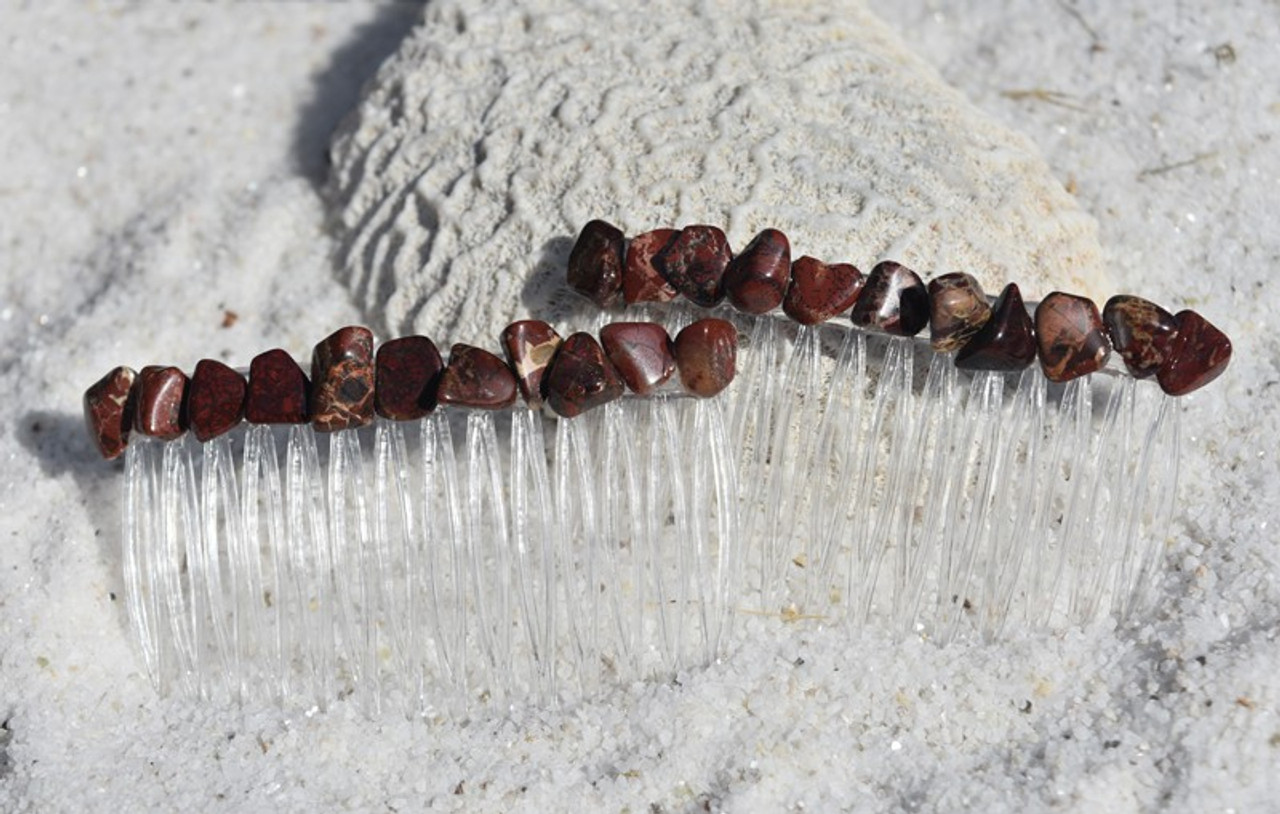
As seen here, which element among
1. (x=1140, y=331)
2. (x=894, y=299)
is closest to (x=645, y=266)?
(x=894, y=299)

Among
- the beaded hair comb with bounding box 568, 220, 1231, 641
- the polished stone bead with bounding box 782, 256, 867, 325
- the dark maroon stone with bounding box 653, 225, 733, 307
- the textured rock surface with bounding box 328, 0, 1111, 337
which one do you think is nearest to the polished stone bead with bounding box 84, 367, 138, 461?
the textured rock surface with bounding box 328, 0, 1111, 337

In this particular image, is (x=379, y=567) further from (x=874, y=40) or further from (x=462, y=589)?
(x=874, y=40)

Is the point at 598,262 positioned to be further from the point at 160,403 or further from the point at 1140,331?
the point at 1140,331

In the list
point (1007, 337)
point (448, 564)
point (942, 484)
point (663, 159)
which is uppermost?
point (663, 159)

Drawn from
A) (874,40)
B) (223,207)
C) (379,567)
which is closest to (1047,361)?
(874,40)

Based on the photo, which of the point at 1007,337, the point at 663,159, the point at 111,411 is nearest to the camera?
the point at 1007,337

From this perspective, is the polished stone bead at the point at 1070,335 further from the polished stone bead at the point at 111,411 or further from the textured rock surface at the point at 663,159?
the polished stone bead at the point at 111,411

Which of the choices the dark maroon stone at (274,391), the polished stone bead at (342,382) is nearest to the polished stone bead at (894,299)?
the polished stone bead at (342,382)
